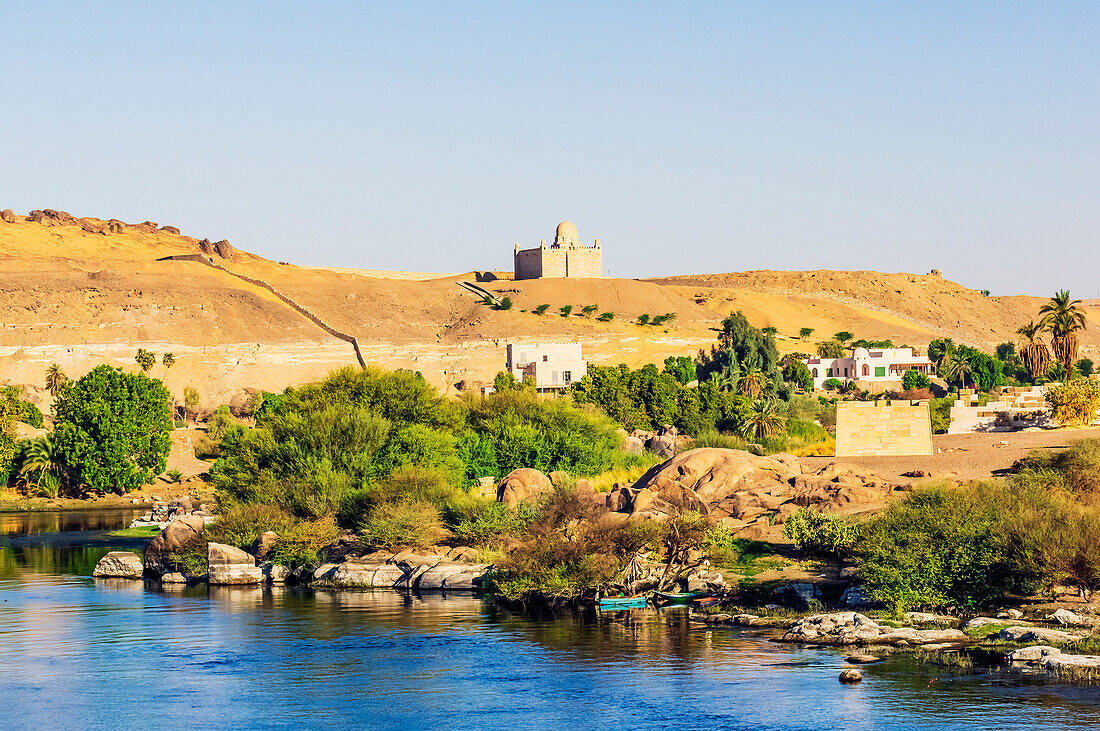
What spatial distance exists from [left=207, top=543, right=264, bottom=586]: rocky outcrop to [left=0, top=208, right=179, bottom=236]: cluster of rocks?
473 ft

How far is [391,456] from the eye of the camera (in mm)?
41281

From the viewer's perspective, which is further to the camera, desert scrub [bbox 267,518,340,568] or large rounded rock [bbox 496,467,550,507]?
large rounded rock [bbox 496,467,550,507]

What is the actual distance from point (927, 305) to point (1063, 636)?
6554 inches

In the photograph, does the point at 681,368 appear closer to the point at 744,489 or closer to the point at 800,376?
the point at 800,376

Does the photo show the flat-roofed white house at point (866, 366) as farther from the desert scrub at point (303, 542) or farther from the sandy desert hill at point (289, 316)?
the desert scrub at point (303, 542)

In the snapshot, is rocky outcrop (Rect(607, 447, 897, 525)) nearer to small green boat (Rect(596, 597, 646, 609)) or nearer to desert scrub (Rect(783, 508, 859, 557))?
desert scrub (Rect(783, 508, 859, 557))

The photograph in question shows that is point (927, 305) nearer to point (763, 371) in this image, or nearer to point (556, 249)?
point (556, 249)

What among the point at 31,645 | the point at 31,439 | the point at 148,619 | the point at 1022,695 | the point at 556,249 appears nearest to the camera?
the point at 1022,695

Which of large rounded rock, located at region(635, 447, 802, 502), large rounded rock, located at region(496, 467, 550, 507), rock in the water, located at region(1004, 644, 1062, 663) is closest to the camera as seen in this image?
rock in the water, located at region(1004, 644, 1062, 663)

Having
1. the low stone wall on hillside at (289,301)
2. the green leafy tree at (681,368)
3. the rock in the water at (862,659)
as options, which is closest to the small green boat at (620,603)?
the rock in the water at (862,659)

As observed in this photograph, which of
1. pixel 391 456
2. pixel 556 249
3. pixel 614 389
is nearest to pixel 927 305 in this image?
pixel 556 249

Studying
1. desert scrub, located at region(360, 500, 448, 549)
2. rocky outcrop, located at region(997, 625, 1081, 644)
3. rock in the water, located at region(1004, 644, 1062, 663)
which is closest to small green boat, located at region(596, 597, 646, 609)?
desert scrub, located at region(360, 500, 448, 549)

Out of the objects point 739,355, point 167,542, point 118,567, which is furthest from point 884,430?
point 739,355

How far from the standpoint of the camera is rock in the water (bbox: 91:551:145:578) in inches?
1455
